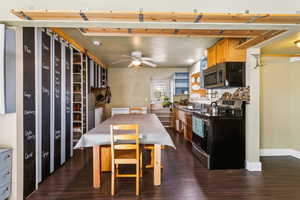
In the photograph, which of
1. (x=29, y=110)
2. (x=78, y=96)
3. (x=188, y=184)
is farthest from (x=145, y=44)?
(x=188, y=184)

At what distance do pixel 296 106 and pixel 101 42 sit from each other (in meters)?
4.49

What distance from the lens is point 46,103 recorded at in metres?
3.00

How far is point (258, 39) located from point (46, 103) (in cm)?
338

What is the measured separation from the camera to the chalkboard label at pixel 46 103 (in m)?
2.91

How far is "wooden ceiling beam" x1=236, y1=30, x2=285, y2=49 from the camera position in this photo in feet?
8.59

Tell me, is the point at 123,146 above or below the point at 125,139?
below

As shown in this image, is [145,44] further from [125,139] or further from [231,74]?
[125,139]

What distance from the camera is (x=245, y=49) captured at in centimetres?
355

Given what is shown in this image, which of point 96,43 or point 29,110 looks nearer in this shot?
point 29,110

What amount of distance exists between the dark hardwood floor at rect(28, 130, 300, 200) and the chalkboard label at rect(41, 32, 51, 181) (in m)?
0.29

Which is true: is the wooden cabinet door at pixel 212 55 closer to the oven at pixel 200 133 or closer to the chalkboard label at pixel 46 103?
the oven at pixel 200 133

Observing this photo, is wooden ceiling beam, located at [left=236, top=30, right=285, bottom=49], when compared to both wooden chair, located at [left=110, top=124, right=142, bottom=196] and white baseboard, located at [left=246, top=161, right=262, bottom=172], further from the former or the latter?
wooden chair, located at [left=110, top=124, right=142, bottom=196]

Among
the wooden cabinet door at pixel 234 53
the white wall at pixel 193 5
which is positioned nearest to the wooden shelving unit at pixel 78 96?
the white wall at pixel 193 5

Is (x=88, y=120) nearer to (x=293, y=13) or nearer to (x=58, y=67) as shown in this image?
(x=58, y=67)
